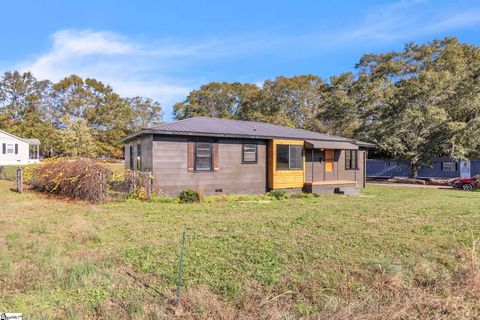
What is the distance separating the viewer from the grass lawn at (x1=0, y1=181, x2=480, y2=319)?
339 centimetres

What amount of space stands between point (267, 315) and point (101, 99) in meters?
49.0

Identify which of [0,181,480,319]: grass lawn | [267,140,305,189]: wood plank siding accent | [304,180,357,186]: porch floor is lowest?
[0,181,480,319]: grass lawn

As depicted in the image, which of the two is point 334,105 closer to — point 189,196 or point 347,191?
point 347,191

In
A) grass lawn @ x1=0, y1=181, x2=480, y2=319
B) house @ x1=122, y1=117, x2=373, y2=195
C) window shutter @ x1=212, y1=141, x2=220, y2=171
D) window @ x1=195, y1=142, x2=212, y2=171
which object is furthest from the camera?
window shutter @ x1=212, y1=141, x2=220, y2=171

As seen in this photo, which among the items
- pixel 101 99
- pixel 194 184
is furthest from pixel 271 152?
pixel 101 99

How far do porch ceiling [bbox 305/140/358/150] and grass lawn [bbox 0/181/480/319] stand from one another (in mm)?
6649

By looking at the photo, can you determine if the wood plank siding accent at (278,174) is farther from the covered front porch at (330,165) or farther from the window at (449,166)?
the window at (449,166)

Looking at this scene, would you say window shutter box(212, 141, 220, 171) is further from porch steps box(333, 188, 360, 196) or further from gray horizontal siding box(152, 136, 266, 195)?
porch steps box(333, 188, 360, 196)

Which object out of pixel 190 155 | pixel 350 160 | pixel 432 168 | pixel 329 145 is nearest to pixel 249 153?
pixel 190 155

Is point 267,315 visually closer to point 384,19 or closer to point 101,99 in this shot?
point 384,19

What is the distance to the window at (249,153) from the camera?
13430 mm

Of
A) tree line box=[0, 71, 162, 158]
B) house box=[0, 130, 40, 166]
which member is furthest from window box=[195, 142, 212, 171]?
tree line box=[0, 71, 162, 158]

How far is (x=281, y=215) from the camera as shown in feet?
27.3

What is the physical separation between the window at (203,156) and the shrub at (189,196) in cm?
155
